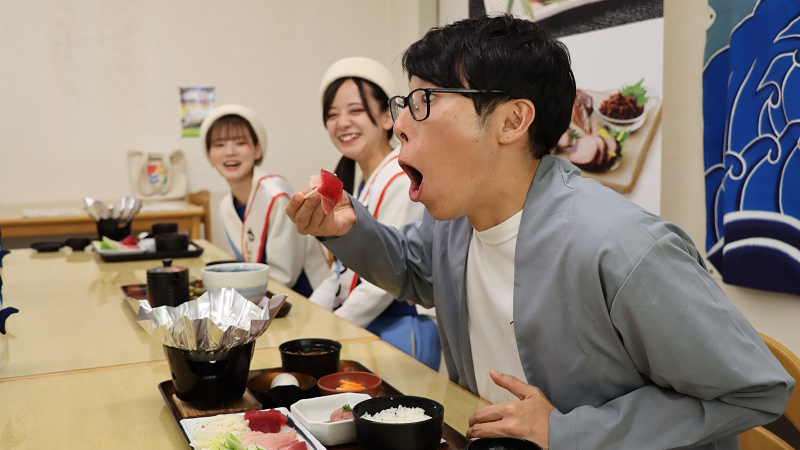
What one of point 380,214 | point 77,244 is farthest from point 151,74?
point 380,214

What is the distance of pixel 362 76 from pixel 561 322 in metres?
1.71

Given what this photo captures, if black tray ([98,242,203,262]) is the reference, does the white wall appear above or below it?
above

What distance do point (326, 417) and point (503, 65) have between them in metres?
→ 0.63

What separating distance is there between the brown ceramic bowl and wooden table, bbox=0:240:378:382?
38 cm

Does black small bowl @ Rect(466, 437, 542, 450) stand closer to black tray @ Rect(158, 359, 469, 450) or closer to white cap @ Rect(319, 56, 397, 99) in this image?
black tray @ Rect(158, 359, 469, 450)

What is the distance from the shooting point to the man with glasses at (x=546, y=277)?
1.05 m

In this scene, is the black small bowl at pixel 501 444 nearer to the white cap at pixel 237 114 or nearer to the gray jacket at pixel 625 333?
the gray jacket at pixel 625 333

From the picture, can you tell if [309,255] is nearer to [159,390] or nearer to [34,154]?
[159,390]

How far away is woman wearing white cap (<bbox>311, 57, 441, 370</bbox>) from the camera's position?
2.33 m

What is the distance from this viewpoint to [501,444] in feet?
3.15

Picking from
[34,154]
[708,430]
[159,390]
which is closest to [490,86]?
[708,430]

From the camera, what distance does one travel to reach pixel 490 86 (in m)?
1.21

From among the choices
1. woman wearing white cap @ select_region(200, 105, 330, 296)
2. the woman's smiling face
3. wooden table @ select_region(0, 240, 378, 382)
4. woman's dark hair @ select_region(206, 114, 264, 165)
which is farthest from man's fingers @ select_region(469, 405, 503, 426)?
woman's dark hair @ select_region(206, 114, 264, 165)

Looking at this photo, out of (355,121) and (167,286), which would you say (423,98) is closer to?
(167,286)
